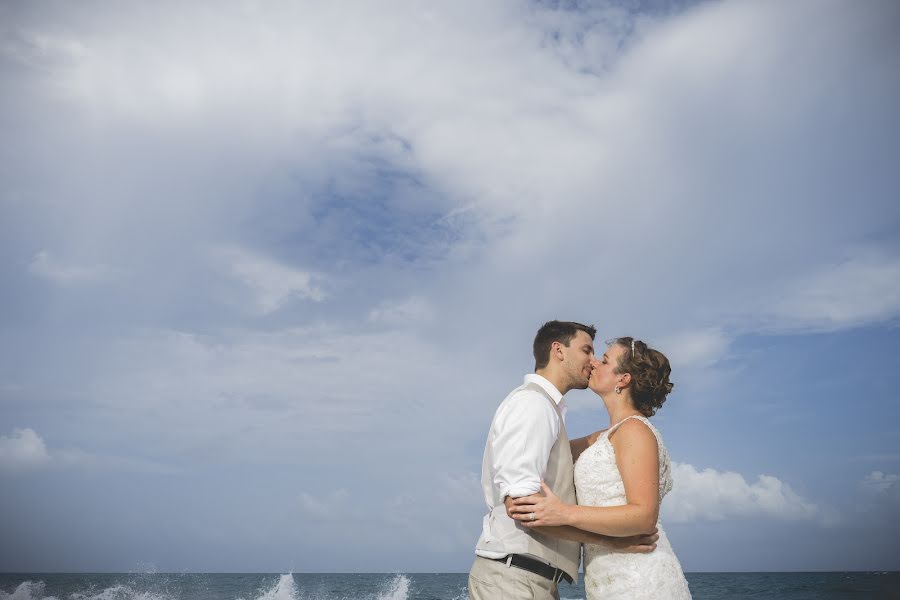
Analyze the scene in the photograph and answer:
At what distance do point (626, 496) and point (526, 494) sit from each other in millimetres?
819

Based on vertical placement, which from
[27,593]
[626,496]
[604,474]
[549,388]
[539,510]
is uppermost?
[549,388]

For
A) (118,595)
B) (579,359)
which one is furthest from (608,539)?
(118,595)

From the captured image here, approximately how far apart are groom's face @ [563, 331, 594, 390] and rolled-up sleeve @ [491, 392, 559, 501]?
1.93 feet

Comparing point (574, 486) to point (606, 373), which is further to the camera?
point (606, 373)

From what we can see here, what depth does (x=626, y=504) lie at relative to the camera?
4.25 m

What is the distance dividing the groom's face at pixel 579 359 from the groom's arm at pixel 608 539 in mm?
999

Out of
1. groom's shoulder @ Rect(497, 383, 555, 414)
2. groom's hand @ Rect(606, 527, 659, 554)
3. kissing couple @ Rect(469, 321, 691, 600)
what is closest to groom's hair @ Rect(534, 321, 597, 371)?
kissing couple @ Rect(469, 321, 691, 600)

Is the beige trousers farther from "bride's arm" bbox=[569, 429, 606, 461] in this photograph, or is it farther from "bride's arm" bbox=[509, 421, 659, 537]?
Answer: "bride's arm" bbox=[569, 429, 606, 461]

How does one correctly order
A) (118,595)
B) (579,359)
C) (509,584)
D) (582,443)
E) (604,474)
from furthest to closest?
1. (118,595)
2. (582,443)
3. (579,359)
4. (604,474)
5. (509,584)

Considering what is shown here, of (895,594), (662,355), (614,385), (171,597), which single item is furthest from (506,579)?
(895,594)

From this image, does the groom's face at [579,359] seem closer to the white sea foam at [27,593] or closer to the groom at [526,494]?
the groom at [526,494]

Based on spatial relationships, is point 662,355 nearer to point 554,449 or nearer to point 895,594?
point 554,449

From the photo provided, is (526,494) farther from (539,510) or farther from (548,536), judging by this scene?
(548,536)

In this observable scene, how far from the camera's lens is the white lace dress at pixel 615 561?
4277 millimetres
